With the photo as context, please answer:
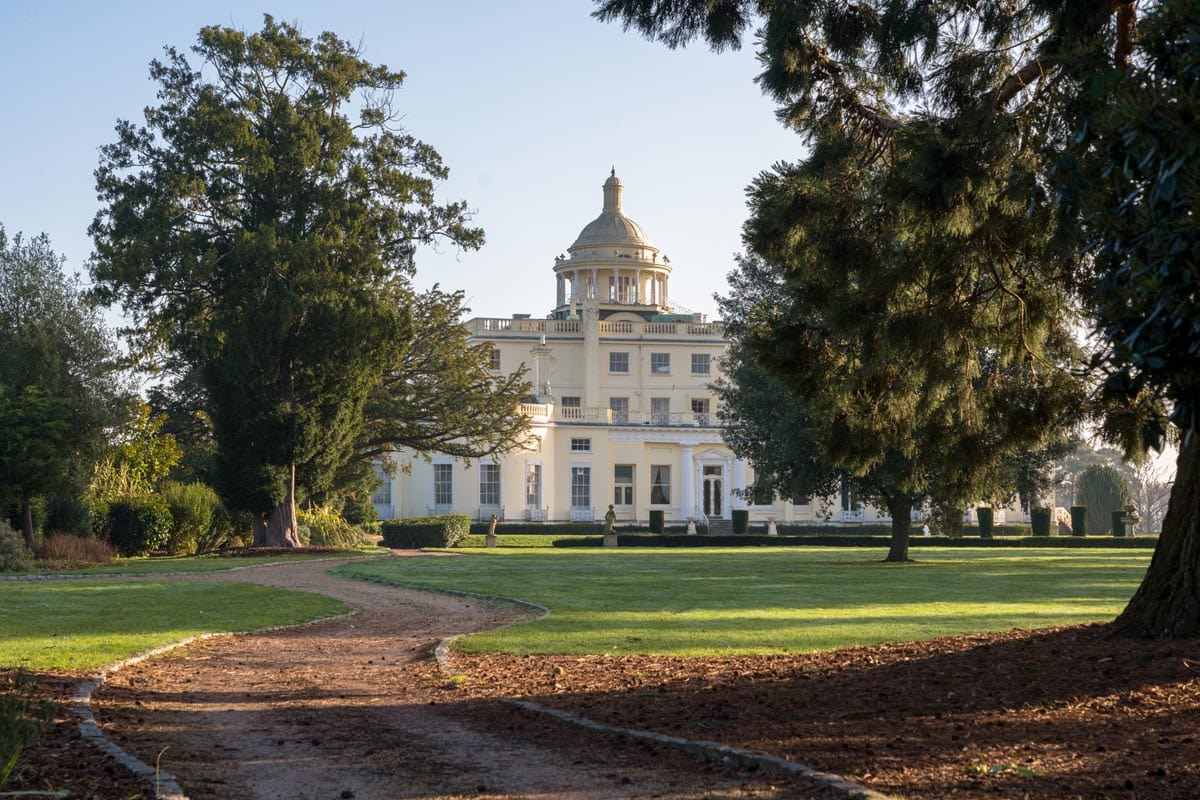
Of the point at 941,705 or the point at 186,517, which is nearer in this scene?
the point at 941,705

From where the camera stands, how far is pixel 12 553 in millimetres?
24875

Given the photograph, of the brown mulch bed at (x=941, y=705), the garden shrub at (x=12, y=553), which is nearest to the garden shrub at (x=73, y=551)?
the garden shrub at (x=12, y=553)

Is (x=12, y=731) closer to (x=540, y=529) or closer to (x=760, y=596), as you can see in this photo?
(x=760, y=596)

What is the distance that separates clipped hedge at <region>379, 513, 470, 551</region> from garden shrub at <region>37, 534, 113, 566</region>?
1476 centimetres

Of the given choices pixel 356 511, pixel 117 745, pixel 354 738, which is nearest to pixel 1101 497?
pixel 356 511

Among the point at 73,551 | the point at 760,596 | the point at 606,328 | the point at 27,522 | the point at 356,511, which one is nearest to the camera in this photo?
the point at 760,596

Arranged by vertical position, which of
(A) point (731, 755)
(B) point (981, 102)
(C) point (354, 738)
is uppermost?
(B) point (981, 102)

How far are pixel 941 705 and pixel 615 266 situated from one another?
66852 millimetres

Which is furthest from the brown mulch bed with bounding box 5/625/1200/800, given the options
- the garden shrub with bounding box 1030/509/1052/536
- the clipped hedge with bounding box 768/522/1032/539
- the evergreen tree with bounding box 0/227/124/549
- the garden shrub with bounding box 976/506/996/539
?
the garden shrub with bounding box 1030/509/1052/536

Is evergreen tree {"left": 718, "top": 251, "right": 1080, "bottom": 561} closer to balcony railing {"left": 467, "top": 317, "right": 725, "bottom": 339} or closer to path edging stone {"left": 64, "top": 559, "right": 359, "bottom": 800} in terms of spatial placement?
path edging stone {"left": 64, "top": 559, "right": 359, "bottom": 800}

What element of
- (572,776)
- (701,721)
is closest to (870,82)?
(701,721)

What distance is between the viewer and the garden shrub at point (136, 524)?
3209cm

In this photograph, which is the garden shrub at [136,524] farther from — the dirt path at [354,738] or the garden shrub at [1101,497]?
the garden shrub at [1101,497]

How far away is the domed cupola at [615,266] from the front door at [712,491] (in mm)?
13459
